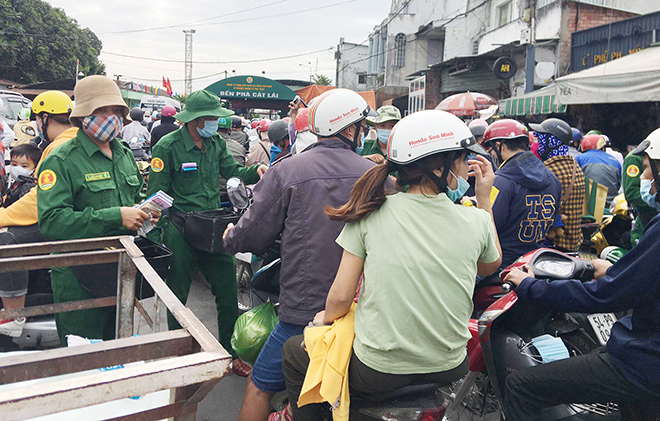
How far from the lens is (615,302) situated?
2189mm

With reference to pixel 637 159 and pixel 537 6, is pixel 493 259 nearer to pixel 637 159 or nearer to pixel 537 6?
pixel 637 159

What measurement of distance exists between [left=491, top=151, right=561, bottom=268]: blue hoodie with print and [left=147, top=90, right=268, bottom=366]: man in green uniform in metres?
1.85

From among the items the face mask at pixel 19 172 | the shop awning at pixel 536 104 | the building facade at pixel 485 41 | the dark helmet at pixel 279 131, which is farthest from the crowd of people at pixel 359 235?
the building facade at pixel 485 41

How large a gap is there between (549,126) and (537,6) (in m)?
14.2

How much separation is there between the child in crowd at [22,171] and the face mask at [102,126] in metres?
1.62

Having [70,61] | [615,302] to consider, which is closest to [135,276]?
[615,302]

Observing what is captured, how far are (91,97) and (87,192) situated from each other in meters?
0.58

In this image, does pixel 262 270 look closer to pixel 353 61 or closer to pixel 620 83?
pixel 620 83

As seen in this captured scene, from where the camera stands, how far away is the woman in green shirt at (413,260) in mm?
1964

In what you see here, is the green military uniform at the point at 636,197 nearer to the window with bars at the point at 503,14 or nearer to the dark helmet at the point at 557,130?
the dark helmet at the point at 557,130

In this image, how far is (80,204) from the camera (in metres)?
3.17

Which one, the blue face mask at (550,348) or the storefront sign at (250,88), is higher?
the storefront sign at (250,88)

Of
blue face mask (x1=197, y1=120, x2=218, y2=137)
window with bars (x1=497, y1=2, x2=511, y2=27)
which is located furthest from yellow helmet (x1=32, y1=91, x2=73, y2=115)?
window with bars (x1=497, y1=2, x2=511, y2=27)

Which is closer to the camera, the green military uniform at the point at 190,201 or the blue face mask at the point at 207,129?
the green military uniform at the point at 190,201
